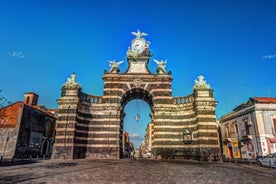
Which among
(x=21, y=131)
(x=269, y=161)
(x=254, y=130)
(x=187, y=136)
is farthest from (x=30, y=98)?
(x=269, y=161)

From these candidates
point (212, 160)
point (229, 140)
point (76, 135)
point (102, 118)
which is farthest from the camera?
point (229, 140)

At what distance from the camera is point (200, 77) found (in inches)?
1085

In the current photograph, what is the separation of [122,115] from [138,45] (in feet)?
38.9

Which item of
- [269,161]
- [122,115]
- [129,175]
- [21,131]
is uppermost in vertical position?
[122,115]

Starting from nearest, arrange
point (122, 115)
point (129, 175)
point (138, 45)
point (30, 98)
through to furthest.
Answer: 1. point (129, 175)
2. point (122, 115)
3. point (138, 45)
4. point (30, 98)

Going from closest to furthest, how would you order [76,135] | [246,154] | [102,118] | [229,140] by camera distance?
[76,135]
[102,118]
[246,154]
[229,140]

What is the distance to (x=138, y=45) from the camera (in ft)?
103

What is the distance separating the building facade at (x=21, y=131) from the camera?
28.7 meters

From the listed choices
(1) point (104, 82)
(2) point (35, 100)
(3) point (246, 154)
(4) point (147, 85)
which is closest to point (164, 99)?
(4) point (147, 85)

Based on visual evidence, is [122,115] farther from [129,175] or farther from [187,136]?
[129,175]

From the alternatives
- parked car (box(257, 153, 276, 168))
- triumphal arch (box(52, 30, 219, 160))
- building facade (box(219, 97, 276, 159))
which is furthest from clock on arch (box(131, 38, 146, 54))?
parked car (box(257, 153, 276, 168))

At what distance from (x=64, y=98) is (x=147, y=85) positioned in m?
12.0

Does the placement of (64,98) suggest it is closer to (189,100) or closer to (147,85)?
(147,85)

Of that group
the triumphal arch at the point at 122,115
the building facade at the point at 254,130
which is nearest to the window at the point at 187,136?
the triumphal arch at the point at 122,115
